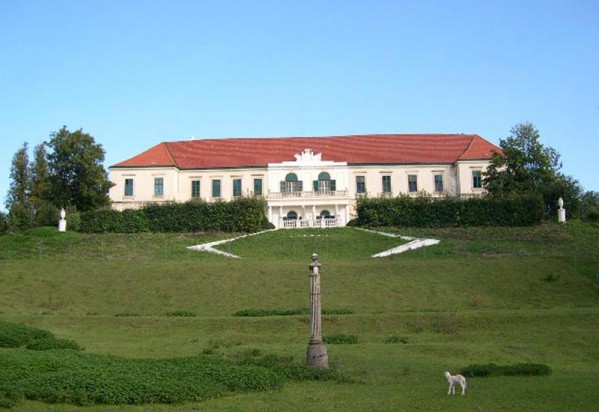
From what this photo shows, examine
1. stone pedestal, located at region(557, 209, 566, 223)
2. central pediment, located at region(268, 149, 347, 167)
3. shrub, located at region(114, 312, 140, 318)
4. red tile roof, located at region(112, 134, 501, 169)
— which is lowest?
shrub, located at region(114, 312, 140, 318)

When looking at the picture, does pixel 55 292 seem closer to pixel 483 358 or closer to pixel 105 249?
pixel 105 249

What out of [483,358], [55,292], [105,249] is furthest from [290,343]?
[105,249]

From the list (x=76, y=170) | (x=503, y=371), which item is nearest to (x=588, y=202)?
(x=76, y=170)

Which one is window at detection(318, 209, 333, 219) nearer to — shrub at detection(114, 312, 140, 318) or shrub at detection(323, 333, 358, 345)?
shrub at detection(114, 312, 140, 318)

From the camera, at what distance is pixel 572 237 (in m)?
48.2

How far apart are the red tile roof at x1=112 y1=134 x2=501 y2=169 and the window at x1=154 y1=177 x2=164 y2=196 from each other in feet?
4.62

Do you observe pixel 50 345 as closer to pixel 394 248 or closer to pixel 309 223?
pixel 394 248

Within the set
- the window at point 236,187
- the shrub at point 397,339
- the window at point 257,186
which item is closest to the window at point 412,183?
the window at point 257,186

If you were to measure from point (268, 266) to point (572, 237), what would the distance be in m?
23.1

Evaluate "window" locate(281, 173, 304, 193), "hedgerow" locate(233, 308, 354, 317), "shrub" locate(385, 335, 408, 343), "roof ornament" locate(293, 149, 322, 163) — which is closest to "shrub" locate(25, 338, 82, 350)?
"hedgerow" locate(233, 308, 354, 317)

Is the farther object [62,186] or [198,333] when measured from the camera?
[62,186]

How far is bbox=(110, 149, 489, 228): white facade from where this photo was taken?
6456 cm

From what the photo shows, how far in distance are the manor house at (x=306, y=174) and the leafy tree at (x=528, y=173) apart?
415 centimetres

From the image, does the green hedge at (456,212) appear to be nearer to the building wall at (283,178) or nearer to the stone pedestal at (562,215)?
the stone pedestal at (562,215)
